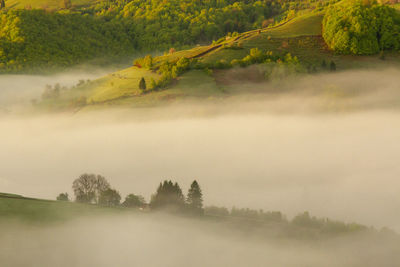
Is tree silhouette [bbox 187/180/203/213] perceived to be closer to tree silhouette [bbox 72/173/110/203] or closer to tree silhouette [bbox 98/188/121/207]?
tree silhouette [bbox 98/188/121/207]

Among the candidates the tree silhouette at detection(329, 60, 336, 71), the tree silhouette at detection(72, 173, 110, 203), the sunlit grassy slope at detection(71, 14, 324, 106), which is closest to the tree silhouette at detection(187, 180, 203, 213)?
the tree silhouette at detection(72, 173, 110, 203)

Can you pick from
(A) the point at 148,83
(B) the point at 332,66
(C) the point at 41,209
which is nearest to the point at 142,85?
(A) the point at 148,83

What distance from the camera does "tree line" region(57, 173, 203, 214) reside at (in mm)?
98938

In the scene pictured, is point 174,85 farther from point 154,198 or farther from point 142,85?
point 154,198

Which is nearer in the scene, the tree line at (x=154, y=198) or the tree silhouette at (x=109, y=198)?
the tree line at (x=154, y=198)

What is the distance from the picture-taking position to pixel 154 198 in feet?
327

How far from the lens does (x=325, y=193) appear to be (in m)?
180

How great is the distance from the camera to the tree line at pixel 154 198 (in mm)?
98938

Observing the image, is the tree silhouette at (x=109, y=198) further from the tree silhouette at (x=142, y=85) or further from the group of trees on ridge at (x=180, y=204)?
the tree silhouette at (x=142, y=85)

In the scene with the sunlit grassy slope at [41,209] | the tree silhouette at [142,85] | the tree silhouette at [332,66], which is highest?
the tree silhouette at [332,66]

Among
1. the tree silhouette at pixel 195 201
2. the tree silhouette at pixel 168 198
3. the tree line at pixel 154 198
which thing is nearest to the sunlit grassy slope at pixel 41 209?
the tree silhouette at pixel 168 198

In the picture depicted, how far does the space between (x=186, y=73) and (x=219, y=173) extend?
3137 centimetres

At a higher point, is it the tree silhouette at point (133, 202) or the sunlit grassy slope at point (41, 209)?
the tree silhouette at point (133, 202)

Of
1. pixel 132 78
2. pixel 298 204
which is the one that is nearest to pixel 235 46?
pixel 132 78
